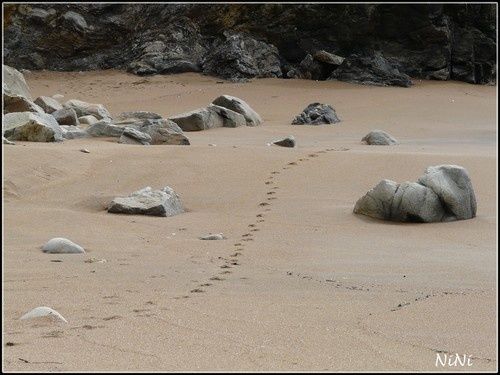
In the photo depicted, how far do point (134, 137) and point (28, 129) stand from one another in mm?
1117

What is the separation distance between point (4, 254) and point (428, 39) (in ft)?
47.3

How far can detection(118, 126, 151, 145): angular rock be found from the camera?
8.62 m

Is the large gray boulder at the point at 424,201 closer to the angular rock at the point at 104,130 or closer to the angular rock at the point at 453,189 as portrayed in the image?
the angular rock at the point at 453,189

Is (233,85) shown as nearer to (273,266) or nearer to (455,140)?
(455,140)

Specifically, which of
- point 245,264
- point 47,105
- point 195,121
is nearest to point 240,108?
point 195,121

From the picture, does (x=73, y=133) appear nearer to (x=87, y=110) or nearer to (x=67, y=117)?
(x=67, y=117)

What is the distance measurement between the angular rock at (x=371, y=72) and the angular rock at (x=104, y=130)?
25.6 feet

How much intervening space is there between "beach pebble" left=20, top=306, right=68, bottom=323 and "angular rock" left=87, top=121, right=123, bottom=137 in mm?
6240

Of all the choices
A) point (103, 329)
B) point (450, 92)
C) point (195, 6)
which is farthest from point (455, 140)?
point (195, 6)

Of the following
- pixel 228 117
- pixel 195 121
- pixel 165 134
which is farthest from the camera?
pixel 228 117

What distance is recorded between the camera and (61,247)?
4.42 m

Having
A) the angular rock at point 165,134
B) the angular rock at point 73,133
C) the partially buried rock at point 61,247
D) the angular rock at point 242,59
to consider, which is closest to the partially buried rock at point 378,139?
the angular rock at point 165,134

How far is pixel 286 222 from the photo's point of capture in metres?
5.61

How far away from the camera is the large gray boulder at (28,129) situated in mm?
8102
